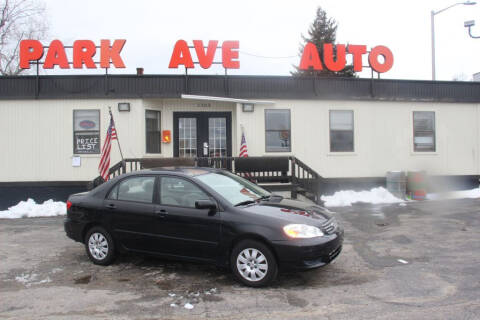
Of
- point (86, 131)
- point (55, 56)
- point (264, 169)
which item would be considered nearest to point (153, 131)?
point (86, 131)

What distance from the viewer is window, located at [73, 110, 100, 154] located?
1267 cm

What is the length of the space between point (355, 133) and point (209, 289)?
9752 millimetres

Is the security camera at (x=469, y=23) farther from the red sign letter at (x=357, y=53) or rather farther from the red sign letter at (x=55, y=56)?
the red sign letter at (x=55, y=56)

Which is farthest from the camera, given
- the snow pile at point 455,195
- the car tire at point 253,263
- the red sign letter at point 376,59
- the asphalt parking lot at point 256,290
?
the red sign letter at point 376,59

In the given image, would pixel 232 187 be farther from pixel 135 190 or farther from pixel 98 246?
pixel 98 246

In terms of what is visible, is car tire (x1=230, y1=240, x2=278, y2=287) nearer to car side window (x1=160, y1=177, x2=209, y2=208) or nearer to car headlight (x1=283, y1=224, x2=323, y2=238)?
car headlight (x1=283, y1=224, x2=323, y2=238)

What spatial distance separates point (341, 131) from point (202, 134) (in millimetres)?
4677

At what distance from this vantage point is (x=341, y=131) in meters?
13.5

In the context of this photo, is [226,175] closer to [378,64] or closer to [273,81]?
[273,81]

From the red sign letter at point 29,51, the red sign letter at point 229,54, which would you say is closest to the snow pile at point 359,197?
the red sign letter at point 229,54

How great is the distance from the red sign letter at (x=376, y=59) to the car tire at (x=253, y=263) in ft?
34.2

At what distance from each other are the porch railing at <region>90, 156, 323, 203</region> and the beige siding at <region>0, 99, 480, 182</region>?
1.31 meters

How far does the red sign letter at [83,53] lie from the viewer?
12.5 meters

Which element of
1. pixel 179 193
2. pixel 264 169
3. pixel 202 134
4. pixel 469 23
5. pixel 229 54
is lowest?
pixel 179 193
